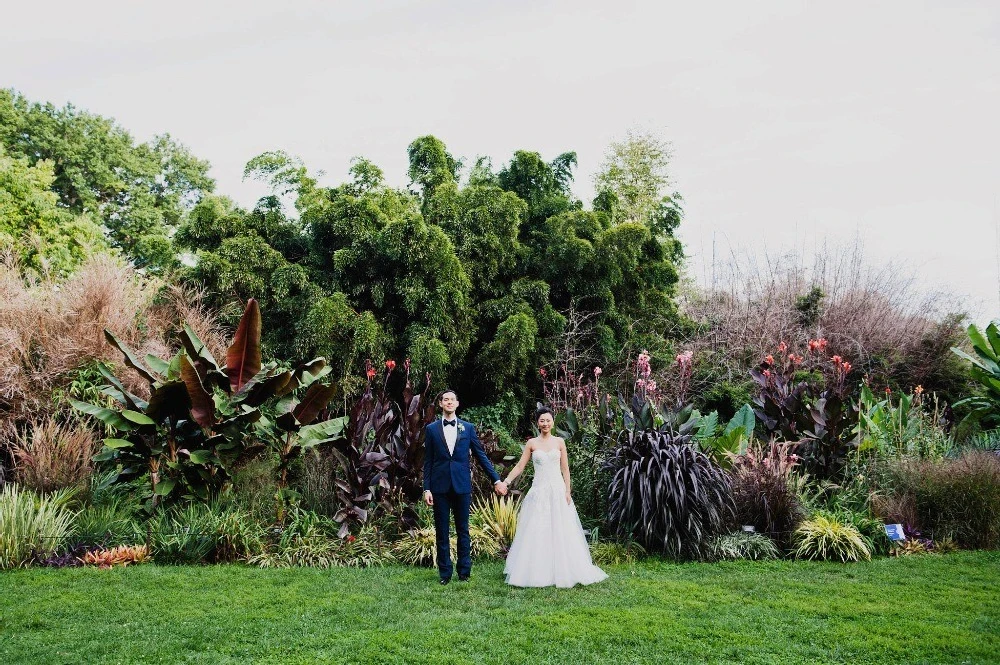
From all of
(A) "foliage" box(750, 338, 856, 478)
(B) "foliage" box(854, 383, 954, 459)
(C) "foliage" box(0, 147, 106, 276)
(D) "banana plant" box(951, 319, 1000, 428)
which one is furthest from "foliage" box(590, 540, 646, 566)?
(C) "foliage" box(0, 147, 106, 276)

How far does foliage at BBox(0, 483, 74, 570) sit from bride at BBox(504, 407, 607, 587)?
15.0ft

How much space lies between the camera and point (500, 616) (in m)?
5.43

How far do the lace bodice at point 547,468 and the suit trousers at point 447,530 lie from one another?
0.69 meters

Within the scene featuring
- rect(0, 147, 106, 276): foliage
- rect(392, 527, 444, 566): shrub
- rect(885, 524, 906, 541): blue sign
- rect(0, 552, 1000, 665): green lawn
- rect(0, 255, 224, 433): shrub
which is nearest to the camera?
rect(0, 552, 1000, 665): green lawn

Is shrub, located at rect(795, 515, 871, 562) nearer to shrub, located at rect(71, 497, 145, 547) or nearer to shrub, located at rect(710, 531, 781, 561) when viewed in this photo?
shrub, located at rect(710, 531, 781, 561)

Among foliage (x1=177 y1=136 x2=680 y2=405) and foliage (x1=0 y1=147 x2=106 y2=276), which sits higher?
foliage (x1=0 y1=147 x2=106 y2=276)

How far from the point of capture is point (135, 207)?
2720 cm

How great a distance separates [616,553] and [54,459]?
6611mm

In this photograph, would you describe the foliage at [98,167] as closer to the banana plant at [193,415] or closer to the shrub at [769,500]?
the banana plant at [193,415]

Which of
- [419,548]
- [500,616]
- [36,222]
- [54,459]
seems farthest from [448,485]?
[36,222]

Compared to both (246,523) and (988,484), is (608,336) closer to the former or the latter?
(988,484)

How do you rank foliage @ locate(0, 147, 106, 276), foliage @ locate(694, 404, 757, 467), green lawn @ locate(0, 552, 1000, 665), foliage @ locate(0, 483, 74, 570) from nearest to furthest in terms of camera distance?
green lawn @ locate(0, 552, 1000, 665) → foliage @ locate(0, 483, 74, 570) → foliage @ locate(694, 404, 757, 467) → foliage @ locate(0, 147, 106, 276)

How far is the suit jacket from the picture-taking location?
21.9 feet

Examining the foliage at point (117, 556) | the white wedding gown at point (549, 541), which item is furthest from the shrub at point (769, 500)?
the foliage at point (117, 556)
